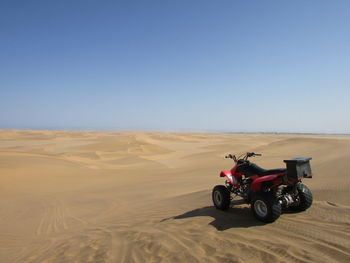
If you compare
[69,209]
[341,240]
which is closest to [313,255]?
[341,240]

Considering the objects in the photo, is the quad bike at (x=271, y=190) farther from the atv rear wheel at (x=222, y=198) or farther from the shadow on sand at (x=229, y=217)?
the shadow on sand at (x=229, y=217)

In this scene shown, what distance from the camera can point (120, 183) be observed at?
14000mm

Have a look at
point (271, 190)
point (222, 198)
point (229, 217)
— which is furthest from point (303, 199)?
point (222, 198)

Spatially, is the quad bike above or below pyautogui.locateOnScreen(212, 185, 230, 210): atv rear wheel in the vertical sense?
above

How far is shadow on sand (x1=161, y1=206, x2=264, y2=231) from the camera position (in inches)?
206

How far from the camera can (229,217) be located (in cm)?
584

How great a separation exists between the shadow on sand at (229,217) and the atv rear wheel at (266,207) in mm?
180

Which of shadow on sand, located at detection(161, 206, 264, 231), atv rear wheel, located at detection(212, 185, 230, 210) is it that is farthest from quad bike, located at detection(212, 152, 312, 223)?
shadow on sand, located at detection(161, 206, 264, 231)

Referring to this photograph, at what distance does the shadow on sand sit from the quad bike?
0.20 m

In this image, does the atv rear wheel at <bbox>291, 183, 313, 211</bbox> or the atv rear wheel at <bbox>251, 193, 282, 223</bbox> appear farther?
the atv rear wheel at <bbox>291, 183, 313, 211</bbox>

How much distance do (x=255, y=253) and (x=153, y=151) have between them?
2639 cm

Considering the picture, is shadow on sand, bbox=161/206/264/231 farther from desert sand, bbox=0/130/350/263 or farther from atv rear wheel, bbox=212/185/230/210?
atv rear wheel, bbox=212/185/230/210

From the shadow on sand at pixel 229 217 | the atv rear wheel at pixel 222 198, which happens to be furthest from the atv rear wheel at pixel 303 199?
the atv rear wheel at pixel 222 198

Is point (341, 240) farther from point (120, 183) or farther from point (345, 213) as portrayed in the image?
point (120, 183)
